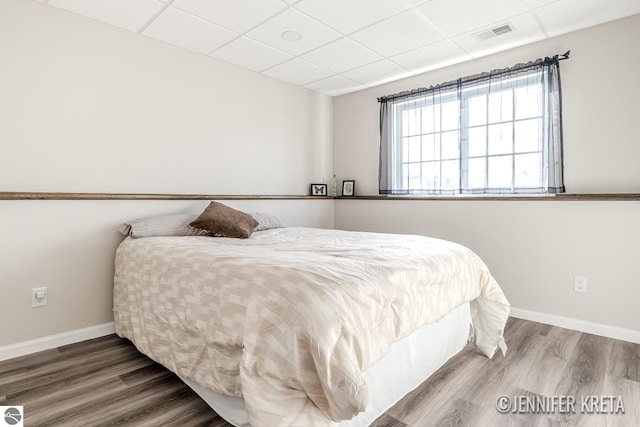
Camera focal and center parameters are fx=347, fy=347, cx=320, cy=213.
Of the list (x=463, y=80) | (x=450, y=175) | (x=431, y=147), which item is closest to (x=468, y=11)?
(x=463, y=80)

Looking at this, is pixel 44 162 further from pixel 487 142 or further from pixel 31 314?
pixel 487 142

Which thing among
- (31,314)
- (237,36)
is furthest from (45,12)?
(31,314)

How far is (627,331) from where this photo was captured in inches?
94.7

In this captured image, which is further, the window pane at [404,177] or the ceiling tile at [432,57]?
the window pane at [404,177]

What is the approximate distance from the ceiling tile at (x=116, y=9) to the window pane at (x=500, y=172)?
285 centimetres

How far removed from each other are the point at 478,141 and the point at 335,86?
65.5 inches

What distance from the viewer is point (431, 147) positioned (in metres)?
3.50

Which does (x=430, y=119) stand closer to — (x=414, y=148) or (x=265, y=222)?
(x=414, y=148)

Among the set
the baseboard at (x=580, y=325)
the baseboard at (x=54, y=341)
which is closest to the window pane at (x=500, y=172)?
the baseboard at (x=580, y=325)

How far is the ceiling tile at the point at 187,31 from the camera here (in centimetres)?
246

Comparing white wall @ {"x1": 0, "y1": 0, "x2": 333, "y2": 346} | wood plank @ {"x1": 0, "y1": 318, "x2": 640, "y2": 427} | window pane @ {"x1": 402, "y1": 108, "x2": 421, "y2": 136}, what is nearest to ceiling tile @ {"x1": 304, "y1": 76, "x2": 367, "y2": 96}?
window pane @ {"x1": 402, "y1": 108, "x2": 421, "y2": 136}

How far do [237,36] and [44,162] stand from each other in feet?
5.36

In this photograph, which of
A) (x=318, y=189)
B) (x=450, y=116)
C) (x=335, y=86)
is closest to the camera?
(x=450, y=116)

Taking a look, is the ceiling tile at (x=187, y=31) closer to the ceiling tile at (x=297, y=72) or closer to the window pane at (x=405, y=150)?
the ceiling tile at (x=297, y=72)
